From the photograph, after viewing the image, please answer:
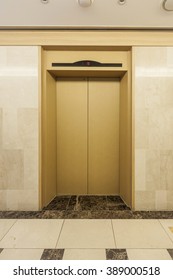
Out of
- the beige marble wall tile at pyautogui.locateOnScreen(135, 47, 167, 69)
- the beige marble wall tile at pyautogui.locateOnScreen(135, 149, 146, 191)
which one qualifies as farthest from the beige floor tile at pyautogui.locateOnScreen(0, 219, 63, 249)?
the beige marble wall tile at pyautogui.locateOnScreen(135, 47, 167, 69)

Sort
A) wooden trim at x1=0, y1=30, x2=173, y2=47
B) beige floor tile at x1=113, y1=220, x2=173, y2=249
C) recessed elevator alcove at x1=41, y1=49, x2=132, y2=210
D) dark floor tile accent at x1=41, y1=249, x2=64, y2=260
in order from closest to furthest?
dark floor tile accent at x1=41, y1=249, x2=64, y2=260
beige floor tile at x1=113, y1=220, x2=173, y2=249
wooden trim at x1=0, y1=30, x2=173, y2=47
recessed elevator alcove at x1=41, y1=49, x2=132, y2=210

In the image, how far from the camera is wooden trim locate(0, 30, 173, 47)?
3350 millimetres

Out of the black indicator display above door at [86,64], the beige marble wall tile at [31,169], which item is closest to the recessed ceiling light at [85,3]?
the black indicator display above door at [86,64]

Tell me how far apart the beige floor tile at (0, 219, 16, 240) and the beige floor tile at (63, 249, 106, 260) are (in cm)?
99

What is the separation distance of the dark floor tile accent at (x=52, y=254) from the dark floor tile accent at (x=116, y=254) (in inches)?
20.7

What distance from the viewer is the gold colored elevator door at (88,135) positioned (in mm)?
4121

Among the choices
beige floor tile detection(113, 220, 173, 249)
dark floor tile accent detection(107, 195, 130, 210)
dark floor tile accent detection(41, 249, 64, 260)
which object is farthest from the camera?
dark floor tile accent detection(107, 195, 130, 210)

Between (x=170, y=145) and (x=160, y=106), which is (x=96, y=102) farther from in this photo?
(x=170, y=145)

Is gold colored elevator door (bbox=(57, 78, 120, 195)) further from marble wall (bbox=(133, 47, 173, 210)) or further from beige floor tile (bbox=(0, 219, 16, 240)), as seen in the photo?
beige floor tile (bbox=(0, 219, 16, 240))

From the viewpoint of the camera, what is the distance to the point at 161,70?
3.37m

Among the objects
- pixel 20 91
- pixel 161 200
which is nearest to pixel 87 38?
pixel 20 91

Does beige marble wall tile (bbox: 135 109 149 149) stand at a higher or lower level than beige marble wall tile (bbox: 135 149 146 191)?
higher

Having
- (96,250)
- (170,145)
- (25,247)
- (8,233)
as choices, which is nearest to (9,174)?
(8,233)

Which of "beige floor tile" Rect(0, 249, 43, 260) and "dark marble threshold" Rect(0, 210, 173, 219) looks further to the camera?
"dark marble threshold" Rect(0, 210, 173, 219)
